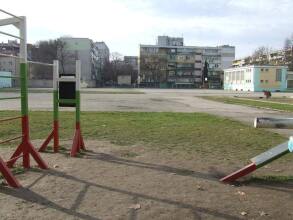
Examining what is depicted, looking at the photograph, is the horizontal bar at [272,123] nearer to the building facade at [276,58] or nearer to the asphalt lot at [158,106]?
the asphalt lot at [158,106]

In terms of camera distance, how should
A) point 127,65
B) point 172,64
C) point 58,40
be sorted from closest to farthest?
1. point 58,40
2. point 127,65
3. point 172,64

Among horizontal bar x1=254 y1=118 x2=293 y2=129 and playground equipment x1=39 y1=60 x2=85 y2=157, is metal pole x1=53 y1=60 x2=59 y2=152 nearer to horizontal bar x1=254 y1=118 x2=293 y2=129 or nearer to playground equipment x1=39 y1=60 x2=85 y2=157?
playground equipment x1=39 y1=60 x2=85 y2=157

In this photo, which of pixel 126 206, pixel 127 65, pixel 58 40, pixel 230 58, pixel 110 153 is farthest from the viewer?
pixel 230 58

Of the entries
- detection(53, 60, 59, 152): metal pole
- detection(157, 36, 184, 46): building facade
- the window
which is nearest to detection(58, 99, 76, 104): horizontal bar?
detection(53, 60, 59, 152): metal pole

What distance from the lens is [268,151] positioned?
6.35 metres

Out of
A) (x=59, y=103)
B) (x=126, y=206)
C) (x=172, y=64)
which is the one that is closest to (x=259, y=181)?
(x=126, y=206)

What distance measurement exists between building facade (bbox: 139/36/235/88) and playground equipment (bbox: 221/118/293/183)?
127417 millimetres

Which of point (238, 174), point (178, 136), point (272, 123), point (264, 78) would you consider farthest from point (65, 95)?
point (264, 78)

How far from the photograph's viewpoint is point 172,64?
496ft

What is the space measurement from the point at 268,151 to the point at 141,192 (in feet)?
6.49

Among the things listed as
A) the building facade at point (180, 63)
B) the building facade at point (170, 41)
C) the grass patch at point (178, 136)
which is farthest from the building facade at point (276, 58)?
the grass patch at point (178, 136)

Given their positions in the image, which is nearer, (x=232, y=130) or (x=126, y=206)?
(x=126, y=206)

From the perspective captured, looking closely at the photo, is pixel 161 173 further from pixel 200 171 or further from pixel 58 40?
pixel 58 40

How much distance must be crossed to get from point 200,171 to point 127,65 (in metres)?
134
